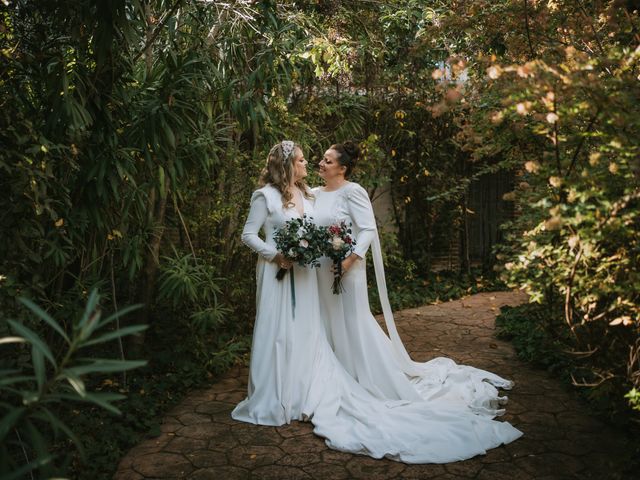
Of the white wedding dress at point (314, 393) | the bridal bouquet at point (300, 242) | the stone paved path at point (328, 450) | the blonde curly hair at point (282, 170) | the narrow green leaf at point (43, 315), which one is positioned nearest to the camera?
the narrow green leaf at point (43, 315)

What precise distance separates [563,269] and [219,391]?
3173 millimetres

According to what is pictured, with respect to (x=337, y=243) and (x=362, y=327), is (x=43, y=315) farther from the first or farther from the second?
(x=362, y=327)

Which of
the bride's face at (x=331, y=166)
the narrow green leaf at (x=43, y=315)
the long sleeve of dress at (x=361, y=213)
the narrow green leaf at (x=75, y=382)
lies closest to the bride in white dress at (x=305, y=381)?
the bride's face at (x=331, y=166)

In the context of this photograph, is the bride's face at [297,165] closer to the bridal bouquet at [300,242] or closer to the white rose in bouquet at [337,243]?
the bridal bouquet at [300,242]

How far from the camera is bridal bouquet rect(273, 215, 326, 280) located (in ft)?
14.4

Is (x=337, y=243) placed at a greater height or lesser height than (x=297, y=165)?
lesser

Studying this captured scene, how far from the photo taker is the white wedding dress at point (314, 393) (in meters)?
3.88

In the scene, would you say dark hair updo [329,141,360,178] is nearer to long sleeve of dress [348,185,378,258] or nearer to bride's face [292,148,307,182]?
long sleeve of dress [348,185,378,258]

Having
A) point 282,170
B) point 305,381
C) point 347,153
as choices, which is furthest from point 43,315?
point 347,153

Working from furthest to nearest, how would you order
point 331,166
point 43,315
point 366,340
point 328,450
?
point 331,166, point 366,340, point 328,450, point 43,315

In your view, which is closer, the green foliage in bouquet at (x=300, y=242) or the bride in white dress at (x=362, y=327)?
the green foliage in bouquet at (x=300, y=242)

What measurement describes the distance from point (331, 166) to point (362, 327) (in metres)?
1.32

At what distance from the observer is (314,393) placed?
4.38 metres

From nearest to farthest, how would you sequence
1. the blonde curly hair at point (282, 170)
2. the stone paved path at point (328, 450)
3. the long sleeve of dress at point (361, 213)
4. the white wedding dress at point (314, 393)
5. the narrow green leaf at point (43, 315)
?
the narrow green leaf at point (43, 315) → the stone paved path at point (328, 450) → the white wedding dress at point (314, 393) → the blonde curly hair at point (282, 170) → the long sleeve of dress at point (361, 213)
